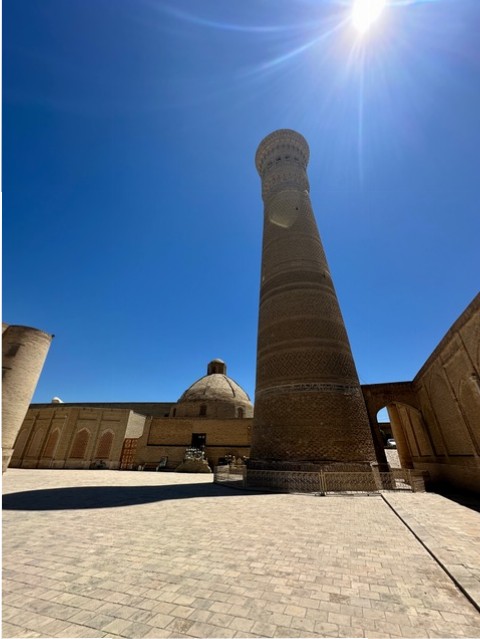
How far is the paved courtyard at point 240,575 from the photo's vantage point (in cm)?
254

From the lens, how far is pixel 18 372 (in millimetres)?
15594

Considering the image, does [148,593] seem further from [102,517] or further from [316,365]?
[316,365]

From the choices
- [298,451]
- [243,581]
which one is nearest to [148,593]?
[243,581]

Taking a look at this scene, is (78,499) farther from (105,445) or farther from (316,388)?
(105,445)

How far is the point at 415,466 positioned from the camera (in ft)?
48.8

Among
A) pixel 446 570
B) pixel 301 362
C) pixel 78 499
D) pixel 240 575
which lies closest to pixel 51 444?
pixel 78 499

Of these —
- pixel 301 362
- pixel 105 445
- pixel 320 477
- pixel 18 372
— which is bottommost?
pixel 320 477

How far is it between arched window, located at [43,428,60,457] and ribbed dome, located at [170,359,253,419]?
335 inches

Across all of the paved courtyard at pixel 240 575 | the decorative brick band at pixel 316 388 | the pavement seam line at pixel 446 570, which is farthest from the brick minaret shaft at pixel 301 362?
the pavement seam line at pixel 446 570

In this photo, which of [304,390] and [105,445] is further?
[105,445]

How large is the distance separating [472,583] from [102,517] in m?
5.47

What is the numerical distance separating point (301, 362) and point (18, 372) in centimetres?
1328

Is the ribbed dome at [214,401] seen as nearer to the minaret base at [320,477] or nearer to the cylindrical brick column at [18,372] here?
the cylindrical brick column at [18,372]

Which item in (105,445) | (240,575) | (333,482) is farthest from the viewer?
(105,445)
